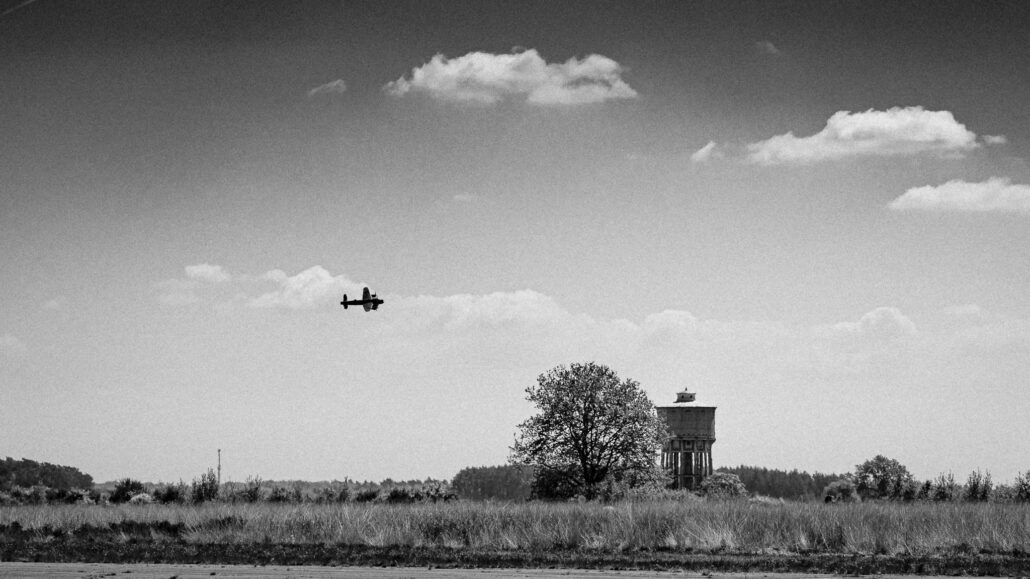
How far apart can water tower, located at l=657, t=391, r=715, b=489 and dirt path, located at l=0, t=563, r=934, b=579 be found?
176 ft

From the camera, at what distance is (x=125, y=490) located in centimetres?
6244

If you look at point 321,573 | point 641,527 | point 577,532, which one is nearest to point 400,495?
point 577,532

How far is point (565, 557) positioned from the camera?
26.4 meters

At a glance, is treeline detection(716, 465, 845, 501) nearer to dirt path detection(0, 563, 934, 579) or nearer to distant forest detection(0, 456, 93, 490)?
distant forest detection(0, 456, 93, 490)

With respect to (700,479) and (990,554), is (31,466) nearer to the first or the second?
(700,479)

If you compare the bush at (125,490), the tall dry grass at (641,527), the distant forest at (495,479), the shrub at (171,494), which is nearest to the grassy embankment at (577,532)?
the tall dry grass at (641,527)

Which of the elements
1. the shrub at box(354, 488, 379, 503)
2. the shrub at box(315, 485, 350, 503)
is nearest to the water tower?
the shrub at box(354, 488, 379, 503)

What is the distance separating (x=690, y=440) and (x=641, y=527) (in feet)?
148

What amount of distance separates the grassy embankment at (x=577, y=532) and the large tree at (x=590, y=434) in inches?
931

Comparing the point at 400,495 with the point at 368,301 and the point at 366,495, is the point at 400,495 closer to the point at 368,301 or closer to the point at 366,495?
the point at 366,495

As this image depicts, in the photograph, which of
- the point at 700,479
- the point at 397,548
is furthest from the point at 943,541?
the point at 700,479

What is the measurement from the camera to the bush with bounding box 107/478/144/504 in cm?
6119

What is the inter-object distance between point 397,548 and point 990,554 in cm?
1519

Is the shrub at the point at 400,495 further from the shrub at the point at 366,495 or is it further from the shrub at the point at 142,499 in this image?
the shrub at the point at 142,499
